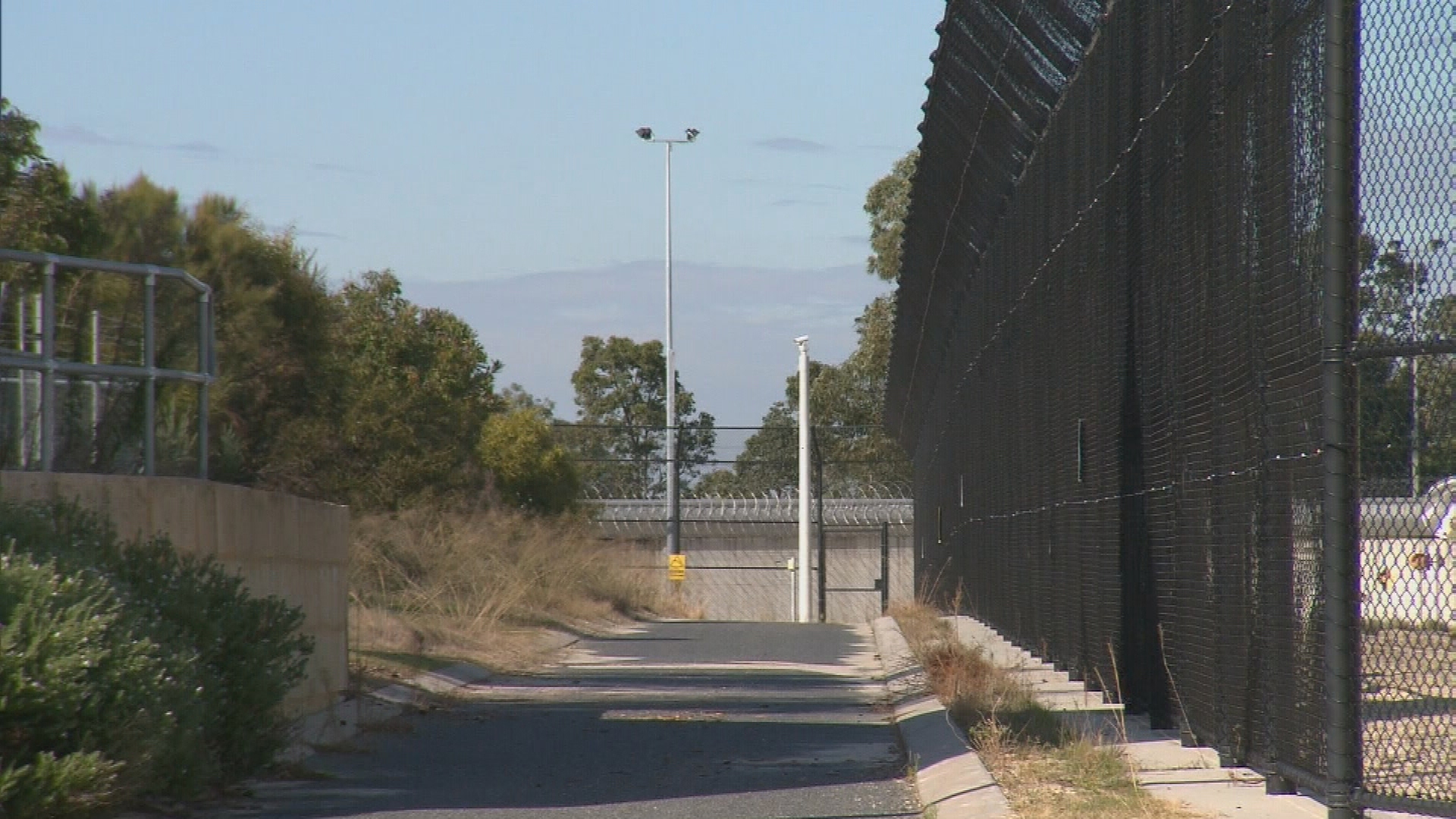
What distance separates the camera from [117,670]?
7160 millimetres

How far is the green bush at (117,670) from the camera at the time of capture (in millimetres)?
6855

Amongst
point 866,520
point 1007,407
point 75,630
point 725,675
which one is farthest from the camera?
point 866,520

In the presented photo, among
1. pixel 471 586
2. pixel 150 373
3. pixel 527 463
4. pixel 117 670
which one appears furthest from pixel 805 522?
pixel 117 670

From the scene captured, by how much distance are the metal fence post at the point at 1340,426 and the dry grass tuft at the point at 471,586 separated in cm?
1135

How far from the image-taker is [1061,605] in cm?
1366

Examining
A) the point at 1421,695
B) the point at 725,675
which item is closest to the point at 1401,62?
the point at 1421,695

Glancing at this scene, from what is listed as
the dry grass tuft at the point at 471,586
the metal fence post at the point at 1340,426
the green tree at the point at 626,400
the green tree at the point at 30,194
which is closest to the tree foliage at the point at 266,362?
the green tree at the point at 30,194

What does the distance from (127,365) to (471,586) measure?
44.7 ft

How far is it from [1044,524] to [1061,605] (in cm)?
114

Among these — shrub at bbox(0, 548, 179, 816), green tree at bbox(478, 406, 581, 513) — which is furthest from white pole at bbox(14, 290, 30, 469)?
green tree at bbox(478, 406, 581, 513)

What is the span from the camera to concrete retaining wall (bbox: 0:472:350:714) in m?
9.10

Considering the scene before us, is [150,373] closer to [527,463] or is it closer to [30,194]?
[30,194]

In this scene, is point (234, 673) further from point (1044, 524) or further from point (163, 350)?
point (1044, 524)

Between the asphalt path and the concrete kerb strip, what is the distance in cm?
15
